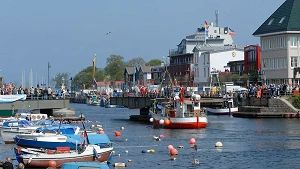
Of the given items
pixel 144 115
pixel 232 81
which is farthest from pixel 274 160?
pixel 232 81

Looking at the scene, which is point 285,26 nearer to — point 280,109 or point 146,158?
point 280,109

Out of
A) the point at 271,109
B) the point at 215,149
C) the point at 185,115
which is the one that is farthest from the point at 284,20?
the point at 215,149

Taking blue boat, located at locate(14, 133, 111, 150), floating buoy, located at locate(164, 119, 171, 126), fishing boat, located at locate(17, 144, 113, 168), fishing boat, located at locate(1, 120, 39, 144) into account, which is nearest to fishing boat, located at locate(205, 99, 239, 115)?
floating buoy, located at locate(164, 119, 171, 126)

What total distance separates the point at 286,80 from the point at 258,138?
67.4 metres

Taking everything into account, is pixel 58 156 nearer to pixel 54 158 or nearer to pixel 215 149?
pixel 54 158

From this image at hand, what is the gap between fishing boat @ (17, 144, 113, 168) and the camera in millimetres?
56094

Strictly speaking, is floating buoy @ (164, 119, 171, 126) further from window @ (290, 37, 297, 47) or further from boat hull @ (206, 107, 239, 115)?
window @ (290, 37, 297, 47)

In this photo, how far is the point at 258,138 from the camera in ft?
276

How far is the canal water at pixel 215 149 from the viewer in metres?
62.1

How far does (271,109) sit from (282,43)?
1100 inches

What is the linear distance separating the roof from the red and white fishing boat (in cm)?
5193

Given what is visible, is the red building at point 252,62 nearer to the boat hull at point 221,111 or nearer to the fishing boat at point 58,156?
the boat hull at point 221,111

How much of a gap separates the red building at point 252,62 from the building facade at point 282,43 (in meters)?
20.8

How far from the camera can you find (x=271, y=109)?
408 feet
